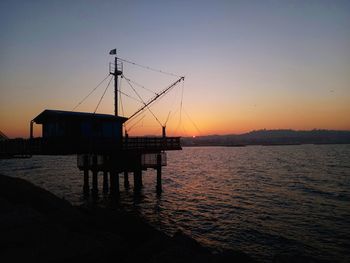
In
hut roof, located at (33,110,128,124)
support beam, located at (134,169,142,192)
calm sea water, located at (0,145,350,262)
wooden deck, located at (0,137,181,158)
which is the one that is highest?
hut roof, located at (33,110,128,124)

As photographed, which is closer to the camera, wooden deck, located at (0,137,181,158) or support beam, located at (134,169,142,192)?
wooden deck, located at (0,137,181,158)

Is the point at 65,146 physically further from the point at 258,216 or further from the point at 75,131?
the point at 258,216

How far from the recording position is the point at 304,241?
2248 centimetres

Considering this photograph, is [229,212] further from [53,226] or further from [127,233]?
[53,226]

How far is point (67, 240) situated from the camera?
40.8 ft

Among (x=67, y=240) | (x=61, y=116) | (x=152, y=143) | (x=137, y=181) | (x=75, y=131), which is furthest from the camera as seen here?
(x=137, y=181)

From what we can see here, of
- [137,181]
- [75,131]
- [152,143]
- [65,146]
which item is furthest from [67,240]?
[137,181]

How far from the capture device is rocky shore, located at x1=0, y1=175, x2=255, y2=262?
11414mm

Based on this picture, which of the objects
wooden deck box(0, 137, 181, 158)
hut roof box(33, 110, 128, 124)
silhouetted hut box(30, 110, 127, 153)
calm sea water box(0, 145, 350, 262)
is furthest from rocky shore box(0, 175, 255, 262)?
hut roof box(33, 110, 128, 124)

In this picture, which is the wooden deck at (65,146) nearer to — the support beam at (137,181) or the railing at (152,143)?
the railing at (152,143)

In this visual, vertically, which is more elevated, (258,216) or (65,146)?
(65,146)

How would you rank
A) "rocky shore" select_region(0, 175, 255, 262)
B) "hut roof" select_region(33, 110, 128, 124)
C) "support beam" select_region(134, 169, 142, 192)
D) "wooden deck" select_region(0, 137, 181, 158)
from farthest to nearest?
"support beam" select_region(134, 169, 142, 192), "hut roof" select_region(33, 110, 128, 124), "wooden deck" select_region(0, 137, 181, 158), "rocky shore" select_region(0, 175, 255, 262)

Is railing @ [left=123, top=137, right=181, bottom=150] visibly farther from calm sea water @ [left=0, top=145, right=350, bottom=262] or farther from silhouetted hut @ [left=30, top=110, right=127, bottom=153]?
calm sea water @ [left=0, top=145, right=350, bottom=262]

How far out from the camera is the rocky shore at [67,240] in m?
11.4
